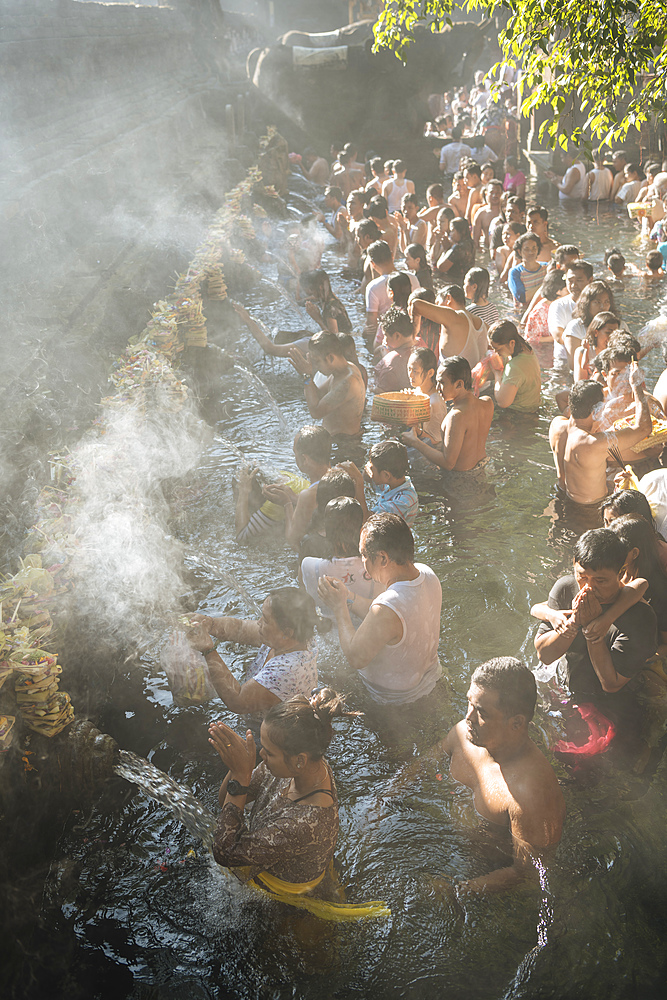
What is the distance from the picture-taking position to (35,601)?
126 inches

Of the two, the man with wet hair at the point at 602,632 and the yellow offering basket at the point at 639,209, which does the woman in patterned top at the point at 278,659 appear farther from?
the yellow offering basket at the point at 639,209

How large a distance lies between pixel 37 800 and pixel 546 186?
19.7 meters

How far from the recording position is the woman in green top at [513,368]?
6.32 meters

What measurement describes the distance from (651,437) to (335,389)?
263cm

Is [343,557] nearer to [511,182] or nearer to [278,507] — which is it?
[278,507]

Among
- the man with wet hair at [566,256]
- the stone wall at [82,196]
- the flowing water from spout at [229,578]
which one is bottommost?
the flowing water from spout at [229,578]

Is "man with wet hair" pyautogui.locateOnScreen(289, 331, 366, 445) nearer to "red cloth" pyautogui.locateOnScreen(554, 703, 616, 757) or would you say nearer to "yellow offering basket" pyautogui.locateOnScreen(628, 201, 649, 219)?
"red cloth" pyautogui.locateOnScreen(554, 703, 616, 757)

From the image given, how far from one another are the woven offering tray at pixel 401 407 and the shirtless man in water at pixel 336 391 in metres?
0.71

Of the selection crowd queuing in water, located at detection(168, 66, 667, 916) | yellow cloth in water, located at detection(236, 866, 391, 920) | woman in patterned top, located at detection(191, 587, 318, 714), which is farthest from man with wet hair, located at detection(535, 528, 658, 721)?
yellow cloth in water, located at detection(236, 866, 391, 920)

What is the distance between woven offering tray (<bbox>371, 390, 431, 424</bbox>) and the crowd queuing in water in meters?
0.04

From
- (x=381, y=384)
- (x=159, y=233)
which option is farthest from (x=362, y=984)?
(x=159, y=233)

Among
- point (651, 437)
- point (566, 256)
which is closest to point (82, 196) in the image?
point (566, 256)

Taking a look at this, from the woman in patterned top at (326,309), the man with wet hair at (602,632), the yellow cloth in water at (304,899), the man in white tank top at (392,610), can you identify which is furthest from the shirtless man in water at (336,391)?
the yellow cloth in water at (304,899)

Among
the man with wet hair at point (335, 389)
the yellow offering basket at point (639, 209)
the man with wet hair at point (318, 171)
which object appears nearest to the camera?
the man with wet hair at point (335, 389)
